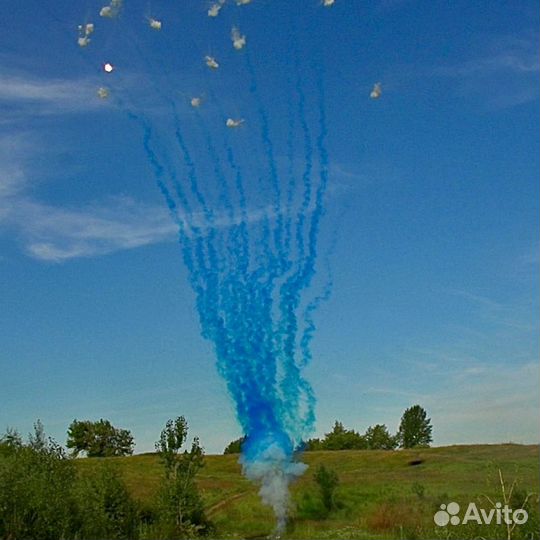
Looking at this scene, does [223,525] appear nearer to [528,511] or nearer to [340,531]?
[340,531]

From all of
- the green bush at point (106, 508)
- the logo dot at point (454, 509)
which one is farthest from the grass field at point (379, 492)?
the green bush at point (106, 508)

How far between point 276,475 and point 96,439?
380ft

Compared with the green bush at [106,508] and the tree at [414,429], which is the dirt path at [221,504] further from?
the tree at [414,429]

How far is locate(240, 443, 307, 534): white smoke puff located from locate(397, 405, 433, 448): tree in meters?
135

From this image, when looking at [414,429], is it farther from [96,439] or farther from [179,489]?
[179,489]

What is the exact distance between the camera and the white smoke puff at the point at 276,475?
5688 cm

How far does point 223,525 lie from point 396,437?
13440 centimetres

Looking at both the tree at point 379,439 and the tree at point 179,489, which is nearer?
the tree at point 179,489

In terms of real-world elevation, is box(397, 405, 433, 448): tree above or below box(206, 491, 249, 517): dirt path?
above

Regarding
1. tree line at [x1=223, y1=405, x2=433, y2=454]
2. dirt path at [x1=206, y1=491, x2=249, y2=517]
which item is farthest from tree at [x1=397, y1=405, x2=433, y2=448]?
dirt path at [x1=206, y1=491, x2=249, y2=517]

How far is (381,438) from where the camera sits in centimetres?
18612

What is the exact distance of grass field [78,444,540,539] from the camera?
51500mm

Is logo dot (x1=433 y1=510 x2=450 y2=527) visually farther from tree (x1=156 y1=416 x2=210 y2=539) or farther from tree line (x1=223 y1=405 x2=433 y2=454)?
tree line (x1=223 y1=405 x2=433 y2=454)

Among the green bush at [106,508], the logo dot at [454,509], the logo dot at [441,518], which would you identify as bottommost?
the logo dot at [441,518]
